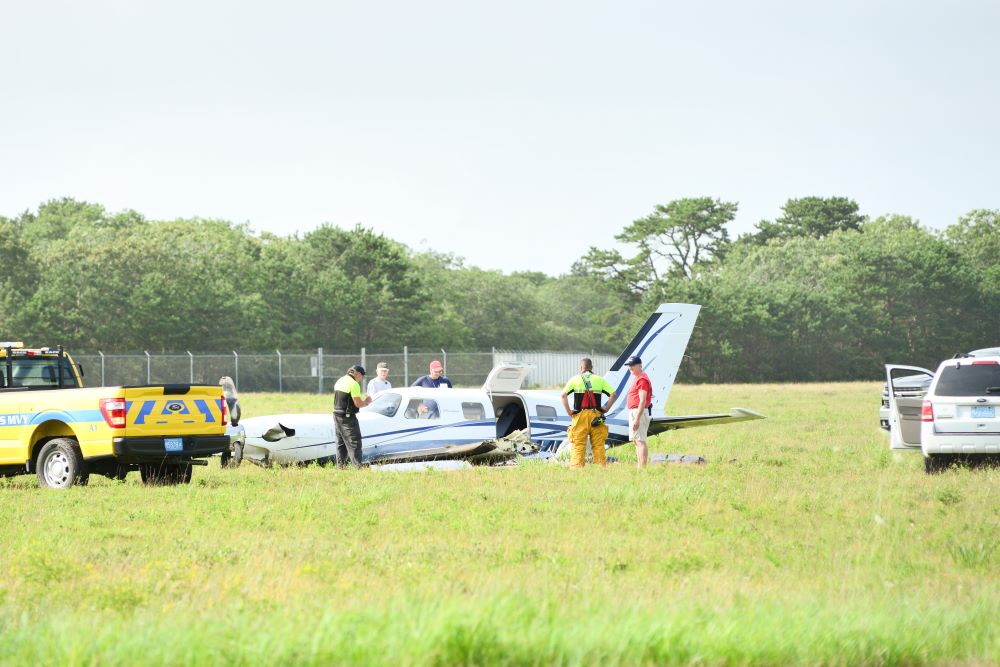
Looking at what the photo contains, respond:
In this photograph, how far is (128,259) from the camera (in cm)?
6869

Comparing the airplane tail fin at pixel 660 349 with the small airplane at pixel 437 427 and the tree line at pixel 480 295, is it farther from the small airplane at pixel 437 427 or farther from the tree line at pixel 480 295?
the tree line at pixel 480 295

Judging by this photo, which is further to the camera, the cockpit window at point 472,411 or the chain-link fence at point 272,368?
the chain-link fence at point 272,368

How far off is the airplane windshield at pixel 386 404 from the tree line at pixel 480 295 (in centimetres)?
5040

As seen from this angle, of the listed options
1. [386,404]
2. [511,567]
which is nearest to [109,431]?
[386,404]

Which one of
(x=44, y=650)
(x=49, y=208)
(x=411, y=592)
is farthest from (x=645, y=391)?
(x=49, y=208)

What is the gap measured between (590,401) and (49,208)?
368 feet

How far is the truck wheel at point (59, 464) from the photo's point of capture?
1514 centimetres

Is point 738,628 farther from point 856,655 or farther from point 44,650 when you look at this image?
point 44,650

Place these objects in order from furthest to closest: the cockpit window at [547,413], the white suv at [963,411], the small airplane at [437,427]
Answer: the cockpit window at [547,413] → the small airplane at [437,427] → the white suv at [963,411]

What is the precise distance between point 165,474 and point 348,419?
9.04 feet

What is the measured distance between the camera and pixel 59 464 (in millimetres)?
15320

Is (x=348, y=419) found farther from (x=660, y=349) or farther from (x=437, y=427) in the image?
(x=660, y=349)

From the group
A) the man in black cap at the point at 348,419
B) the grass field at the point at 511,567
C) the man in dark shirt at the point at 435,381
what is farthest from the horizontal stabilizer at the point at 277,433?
the man in dark shirt at the point at 435,381

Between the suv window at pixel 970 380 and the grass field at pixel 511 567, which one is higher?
the suv window at pixel 970 380
